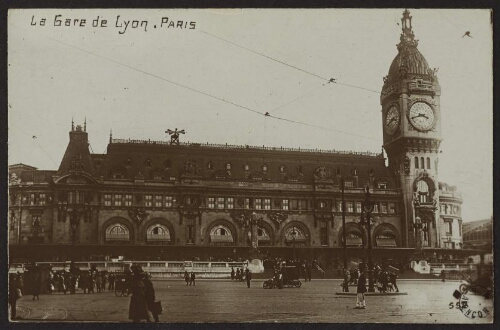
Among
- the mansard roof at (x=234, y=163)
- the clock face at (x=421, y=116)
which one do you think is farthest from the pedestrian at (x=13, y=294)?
the clock face at (x=421, y=116)

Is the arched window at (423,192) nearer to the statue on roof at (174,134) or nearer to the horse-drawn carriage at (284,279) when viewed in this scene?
the horse-drawn carriage at (284,279)

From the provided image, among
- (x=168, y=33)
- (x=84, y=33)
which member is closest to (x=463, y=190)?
(x=168, y=33)

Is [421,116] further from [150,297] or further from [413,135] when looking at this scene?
[150,297]

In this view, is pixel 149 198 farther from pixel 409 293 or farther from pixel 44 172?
pixel 409 293

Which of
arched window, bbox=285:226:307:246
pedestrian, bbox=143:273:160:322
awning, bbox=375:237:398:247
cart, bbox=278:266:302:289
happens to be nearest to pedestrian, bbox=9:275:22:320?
pedestrian, bbox=143:273:160:322

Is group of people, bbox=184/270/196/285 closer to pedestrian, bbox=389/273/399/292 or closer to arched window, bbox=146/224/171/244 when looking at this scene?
arched window, bbox=146/224/171/244

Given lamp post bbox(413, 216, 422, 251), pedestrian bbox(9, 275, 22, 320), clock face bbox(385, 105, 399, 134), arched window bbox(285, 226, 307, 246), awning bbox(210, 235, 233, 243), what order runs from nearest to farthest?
1. pedestrian bbox(9, 275, 22, 320)
2. clock face bbox(385, 105, 399, 134)
3. awning bbox(210, 235, 233, 243)
4. arched window bbox(285, 226, 307, 246)
5. lamp post bbox(413, 216, 422, 251)

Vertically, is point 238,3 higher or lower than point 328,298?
higher
